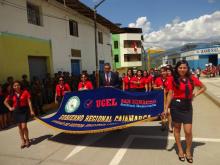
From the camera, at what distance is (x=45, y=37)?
12.8 m

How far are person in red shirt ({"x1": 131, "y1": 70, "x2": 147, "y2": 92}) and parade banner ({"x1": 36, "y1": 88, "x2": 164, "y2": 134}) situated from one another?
1999 mm

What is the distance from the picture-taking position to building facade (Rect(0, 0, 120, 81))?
395 inches

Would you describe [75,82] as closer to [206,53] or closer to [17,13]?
[17,13]

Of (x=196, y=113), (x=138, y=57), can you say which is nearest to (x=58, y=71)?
(x=196, y=113)

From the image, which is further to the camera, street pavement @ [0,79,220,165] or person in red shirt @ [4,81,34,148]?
person in red shirt @ [4,81,34,148]

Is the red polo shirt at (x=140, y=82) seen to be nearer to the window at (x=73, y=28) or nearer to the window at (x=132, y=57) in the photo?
the window at (x=73, y=28)

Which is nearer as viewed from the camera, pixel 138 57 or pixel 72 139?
pixel 72 139

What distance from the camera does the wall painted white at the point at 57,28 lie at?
10307 mm

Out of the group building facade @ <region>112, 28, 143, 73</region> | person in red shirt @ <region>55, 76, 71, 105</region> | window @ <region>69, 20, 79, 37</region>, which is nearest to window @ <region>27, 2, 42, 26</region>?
window @ <region>69, 20, 79, 37</region>

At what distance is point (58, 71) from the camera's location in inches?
549

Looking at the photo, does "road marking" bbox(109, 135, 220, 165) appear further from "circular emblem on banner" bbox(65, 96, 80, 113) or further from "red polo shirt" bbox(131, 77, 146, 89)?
Answer: "red polo shirt" bbox(131, 77, 146, 89)

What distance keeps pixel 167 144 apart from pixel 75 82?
936cm

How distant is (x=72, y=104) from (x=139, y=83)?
2673 millimetres

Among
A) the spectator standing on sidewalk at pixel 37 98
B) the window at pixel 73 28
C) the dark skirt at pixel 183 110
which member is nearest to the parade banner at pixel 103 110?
the dark skirt at pixel 183 110
